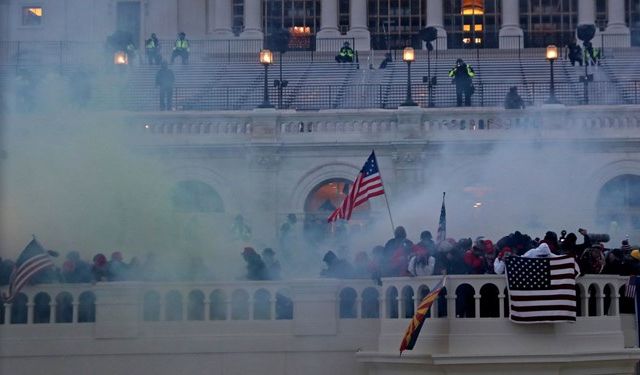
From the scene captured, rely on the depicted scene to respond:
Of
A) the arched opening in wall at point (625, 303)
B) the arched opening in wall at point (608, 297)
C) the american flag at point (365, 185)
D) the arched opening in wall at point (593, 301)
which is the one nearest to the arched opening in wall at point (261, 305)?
the arched opening in wall at point (593, 301)

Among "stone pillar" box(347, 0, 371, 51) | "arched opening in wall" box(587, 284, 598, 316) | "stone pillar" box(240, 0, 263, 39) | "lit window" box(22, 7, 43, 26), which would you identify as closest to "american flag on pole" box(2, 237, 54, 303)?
"arched opening in wall" box(587, 284, 598, 316)

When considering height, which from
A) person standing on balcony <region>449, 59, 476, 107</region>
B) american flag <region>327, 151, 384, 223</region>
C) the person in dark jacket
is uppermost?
person standing on balcony <region>449, 59, 476, 107</region>

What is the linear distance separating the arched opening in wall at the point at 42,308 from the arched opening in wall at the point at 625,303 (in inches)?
362

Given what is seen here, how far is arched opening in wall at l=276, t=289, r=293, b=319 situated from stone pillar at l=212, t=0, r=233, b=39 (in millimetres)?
38556

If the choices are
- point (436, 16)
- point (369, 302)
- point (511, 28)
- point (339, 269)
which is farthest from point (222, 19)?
point (369, 302)

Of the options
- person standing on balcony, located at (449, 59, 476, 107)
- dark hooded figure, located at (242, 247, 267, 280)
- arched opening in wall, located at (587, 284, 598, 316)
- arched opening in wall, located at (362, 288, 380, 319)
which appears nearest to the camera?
arched opening in wall, located at (587, 284, 598, 316)

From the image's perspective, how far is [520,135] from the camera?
42500mm

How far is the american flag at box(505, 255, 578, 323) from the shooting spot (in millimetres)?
26375

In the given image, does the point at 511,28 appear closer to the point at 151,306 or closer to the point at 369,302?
the point at 369,302

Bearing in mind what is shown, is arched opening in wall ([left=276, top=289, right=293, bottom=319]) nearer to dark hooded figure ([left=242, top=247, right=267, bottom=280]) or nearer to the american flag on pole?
dark hooded figure ([left=242, top=247, right=267, bottom=280])

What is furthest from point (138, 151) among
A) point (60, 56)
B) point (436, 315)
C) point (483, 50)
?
point (483, 50)

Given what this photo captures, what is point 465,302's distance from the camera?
27.1 metres

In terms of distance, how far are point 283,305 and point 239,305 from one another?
0.70m

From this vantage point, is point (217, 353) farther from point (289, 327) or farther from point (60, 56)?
point (60, 56)
